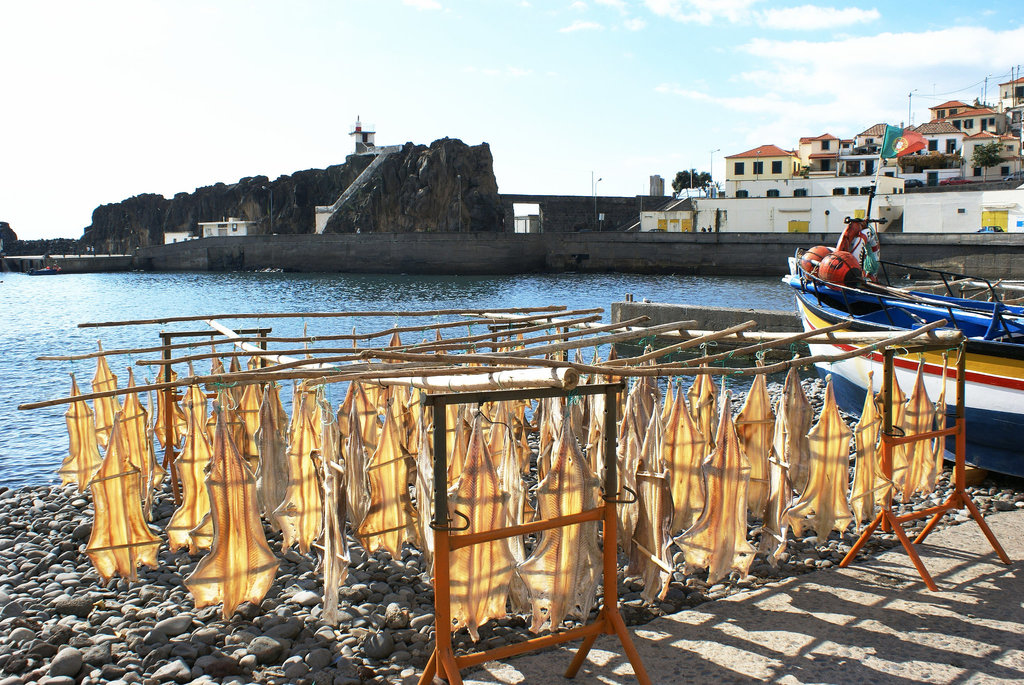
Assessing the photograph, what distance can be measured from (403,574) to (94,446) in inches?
142

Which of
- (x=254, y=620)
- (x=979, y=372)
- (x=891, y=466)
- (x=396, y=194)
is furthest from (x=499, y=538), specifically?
(x=396, y=194)

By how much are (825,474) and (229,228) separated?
101219mm

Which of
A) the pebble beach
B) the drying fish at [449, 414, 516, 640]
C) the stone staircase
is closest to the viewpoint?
the drying fish at [449, 414, 516, 640]

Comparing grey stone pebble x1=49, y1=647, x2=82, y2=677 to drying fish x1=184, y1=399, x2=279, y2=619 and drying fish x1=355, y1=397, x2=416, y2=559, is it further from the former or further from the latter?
drying fish x1=355, y1=397, x2=416, y2=559

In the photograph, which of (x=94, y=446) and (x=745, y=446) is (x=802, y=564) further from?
(x=94, y=446)

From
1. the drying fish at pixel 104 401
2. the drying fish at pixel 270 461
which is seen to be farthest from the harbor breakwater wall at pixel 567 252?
the drying fish at pixel 104 401

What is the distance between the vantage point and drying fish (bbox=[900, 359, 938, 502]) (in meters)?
6.58

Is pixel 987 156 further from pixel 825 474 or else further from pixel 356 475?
pixel 356 475

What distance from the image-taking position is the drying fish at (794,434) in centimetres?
593

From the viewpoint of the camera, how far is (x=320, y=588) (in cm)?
645

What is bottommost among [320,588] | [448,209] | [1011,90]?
[320,588]

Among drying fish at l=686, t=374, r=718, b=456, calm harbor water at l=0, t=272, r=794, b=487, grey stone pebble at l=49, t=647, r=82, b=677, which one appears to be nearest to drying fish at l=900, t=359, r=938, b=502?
A: drying fish at l=686, t=374, r=718, b=456

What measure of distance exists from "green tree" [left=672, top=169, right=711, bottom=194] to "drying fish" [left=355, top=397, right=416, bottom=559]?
9495 cm

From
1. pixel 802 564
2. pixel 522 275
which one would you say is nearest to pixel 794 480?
pixel 802 564
